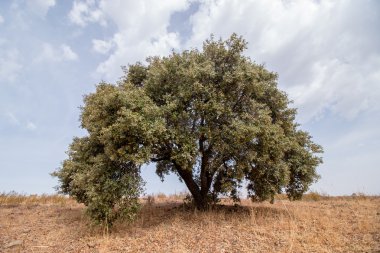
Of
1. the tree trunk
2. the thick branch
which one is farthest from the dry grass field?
the thick branch

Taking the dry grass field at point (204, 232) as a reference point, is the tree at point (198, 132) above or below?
above

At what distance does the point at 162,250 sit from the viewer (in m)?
11.9

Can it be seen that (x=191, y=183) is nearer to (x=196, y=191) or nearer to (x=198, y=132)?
(x=196, y=191)

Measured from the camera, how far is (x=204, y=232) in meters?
13.3

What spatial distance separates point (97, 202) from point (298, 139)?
11077 mm

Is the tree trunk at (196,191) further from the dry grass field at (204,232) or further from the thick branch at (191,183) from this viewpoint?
the dry grass field at (204,232)

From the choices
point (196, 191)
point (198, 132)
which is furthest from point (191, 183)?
point (198, 132)

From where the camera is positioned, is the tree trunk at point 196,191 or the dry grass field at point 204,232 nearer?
the dry grass field at point 204,232

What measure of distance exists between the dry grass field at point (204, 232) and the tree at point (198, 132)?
4.92ft

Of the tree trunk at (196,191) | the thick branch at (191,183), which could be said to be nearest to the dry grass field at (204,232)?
the tree trunk at (196,191)

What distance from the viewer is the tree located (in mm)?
13547

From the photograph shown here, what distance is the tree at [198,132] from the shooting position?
44.4 feet

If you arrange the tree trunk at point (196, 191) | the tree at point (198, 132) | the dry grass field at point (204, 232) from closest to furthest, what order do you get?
the dry grass field at point (204, 232) → the tree at point (198, 132) → the tree trunk at point (196, 191)

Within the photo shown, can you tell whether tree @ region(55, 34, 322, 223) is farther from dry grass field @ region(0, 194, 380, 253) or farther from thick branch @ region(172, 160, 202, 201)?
dry grass field @ region(0, 194, 380, 253)
